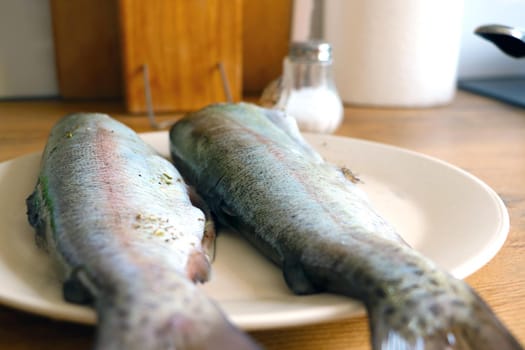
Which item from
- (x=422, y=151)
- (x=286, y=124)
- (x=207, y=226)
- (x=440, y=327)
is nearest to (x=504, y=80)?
(x=422, y=151)

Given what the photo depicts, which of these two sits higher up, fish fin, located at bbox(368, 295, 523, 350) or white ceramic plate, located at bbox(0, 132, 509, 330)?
fish fin, located at bbox(368, 295, 523, 350)

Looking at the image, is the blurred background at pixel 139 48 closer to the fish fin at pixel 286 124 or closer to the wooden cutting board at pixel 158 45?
the wooden cutting board at pixel 158 45

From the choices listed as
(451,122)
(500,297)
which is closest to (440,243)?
(500,297)

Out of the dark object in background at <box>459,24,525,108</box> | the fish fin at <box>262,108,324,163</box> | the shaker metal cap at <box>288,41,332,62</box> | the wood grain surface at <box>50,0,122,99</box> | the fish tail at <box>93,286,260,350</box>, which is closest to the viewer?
the fish tail at <box>93,286,260,350</box>

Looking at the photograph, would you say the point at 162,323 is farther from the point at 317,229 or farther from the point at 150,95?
the point at 150,95

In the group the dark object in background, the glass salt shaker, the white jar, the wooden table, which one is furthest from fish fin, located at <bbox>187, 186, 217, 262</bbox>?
the white jar

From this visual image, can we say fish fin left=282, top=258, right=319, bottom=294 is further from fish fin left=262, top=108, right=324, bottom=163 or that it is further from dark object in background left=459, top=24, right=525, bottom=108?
dark object in background left=459, top=24, right=525, bottom=108

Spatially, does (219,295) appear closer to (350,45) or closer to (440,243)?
(440,243)
